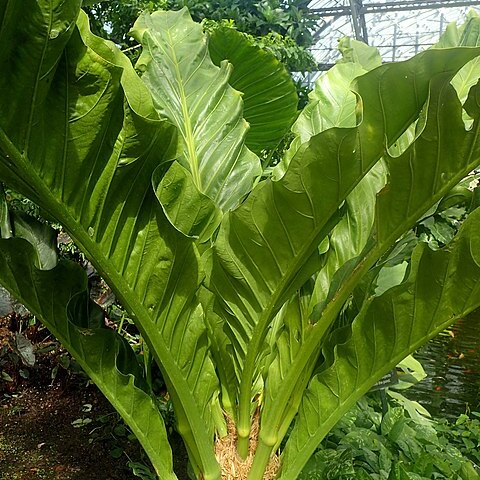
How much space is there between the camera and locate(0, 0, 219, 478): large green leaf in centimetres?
63

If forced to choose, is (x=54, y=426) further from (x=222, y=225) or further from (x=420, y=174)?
(x=420, y=174)

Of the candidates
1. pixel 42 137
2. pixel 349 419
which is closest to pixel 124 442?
pixel 349 419

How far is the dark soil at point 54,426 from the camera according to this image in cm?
143

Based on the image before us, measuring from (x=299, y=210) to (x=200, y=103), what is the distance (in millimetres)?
526

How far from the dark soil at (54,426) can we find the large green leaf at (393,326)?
668 millimetres

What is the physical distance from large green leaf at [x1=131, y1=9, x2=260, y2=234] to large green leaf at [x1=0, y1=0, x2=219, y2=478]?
1.15 feet

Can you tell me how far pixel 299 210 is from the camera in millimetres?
802

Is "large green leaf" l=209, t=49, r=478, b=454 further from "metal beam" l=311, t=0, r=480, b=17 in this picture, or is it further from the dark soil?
"metal beam" l=311, t=0, r=480, b=17

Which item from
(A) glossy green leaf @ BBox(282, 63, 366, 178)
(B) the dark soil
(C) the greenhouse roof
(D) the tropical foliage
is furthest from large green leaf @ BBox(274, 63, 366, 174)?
(C) the greenhouse roof

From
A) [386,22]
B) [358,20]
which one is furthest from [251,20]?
[386,22]

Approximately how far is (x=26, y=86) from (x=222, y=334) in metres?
0.57

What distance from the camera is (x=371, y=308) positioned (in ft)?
2.94

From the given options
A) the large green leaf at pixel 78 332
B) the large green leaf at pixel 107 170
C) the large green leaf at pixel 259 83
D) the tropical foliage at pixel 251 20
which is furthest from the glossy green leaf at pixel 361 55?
the tropical foliage at pixel 251 20

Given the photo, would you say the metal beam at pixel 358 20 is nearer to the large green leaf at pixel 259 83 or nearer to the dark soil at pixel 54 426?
the large green leaf at pixel 259 83
